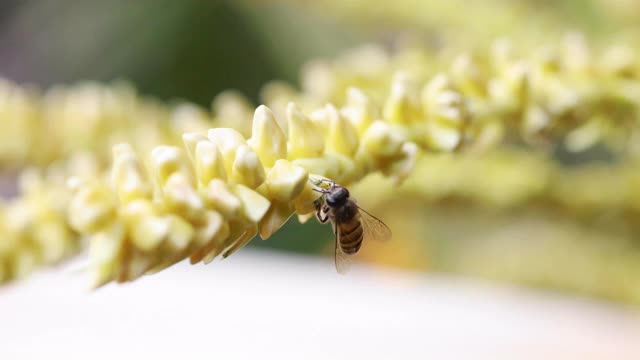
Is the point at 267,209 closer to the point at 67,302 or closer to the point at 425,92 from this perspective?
the point at 425,92

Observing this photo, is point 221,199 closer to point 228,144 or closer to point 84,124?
point 228,144

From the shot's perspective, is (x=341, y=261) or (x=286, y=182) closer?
(x=286, y=182)

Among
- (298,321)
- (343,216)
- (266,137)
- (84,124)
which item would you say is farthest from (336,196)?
(298,321)

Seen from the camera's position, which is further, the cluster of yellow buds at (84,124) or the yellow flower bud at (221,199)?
the cluster of yellow buds at (84,124)

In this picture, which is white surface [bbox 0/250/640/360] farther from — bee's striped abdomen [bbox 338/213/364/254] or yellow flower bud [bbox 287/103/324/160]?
yellow flower bud [bbox 287/103/324/160]

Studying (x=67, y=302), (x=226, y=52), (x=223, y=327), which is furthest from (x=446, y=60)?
(x=226, y=52)

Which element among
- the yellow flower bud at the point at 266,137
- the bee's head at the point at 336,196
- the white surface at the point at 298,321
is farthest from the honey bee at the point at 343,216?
the white surface at the point at 298,321

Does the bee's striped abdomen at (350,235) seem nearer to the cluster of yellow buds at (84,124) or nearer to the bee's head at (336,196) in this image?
the bee's head at (336,196)
